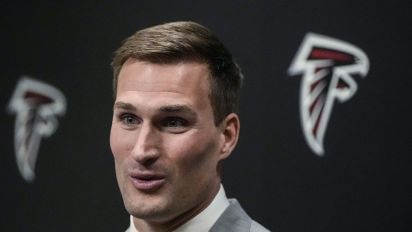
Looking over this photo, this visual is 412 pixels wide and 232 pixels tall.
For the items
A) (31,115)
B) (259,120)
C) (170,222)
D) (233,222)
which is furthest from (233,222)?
(31,115)

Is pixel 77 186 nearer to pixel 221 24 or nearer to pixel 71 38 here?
pixel 71 38

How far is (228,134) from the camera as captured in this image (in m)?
1.20

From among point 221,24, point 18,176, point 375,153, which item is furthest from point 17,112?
point 375,153

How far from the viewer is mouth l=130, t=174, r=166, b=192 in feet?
3.59

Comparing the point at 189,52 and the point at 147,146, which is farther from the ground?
the point at 189,52

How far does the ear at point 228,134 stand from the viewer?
119 cm

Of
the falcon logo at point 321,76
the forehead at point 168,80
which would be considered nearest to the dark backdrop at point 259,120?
the falcon logo at point 321,76

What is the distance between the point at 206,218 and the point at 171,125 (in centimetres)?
17

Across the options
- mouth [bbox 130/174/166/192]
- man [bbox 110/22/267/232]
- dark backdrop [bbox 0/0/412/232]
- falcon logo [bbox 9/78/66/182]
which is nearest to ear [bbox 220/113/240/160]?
man [bbox 110/22/267/232]

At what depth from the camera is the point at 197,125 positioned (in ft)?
3.68

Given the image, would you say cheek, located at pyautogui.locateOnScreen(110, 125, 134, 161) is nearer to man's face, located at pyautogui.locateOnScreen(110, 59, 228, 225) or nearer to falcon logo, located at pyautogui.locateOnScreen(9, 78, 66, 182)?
man's face, located at pyautogui.locateOnScreen(110, 59, 228, 225)

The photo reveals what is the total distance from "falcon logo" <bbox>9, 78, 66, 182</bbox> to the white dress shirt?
925mm

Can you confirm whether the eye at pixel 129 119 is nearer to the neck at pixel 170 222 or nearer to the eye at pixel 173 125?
the eye at pixel 173 125

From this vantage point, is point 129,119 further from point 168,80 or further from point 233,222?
point 233,222
